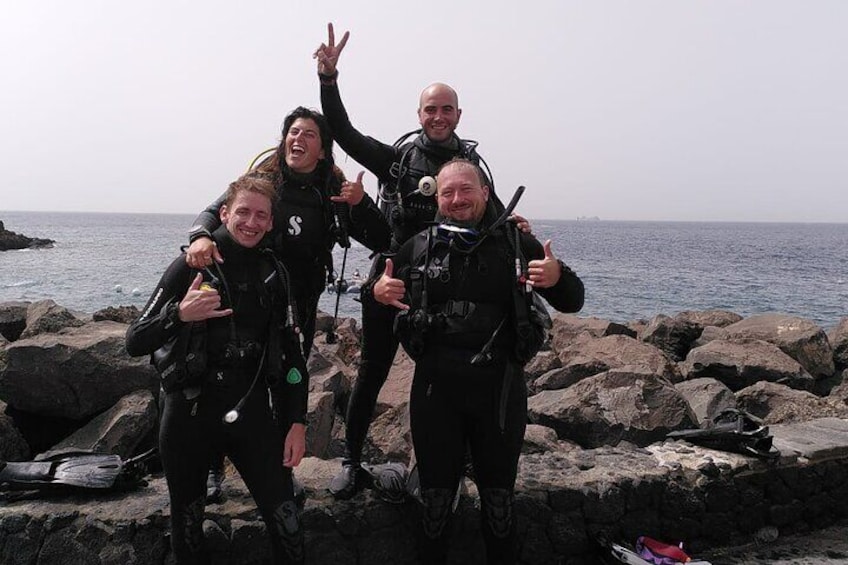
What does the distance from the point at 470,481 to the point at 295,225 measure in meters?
1.93

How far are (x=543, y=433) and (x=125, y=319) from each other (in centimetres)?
841

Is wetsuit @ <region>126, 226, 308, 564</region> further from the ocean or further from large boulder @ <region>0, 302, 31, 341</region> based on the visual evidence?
the ocean

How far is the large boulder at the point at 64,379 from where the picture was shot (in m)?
6.18

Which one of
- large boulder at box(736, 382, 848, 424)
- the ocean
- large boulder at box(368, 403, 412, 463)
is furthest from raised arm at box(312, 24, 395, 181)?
the ocean

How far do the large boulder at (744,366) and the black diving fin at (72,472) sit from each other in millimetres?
10031

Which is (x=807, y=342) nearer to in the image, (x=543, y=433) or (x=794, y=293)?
(x=543, y=433)

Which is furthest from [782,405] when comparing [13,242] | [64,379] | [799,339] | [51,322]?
[13,242]

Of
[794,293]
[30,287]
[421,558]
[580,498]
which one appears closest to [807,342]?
[580,498]

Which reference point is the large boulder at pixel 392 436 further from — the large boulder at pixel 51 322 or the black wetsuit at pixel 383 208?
the large boulder at pixel 51 322

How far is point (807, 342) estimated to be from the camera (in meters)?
13.2

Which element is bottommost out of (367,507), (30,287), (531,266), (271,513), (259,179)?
(30,287)

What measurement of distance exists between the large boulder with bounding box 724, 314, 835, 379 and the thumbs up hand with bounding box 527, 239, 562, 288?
11.7 metres

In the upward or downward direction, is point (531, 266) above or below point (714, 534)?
above

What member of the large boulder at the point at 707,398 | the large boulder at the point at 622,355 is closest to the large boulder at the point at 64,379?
the large boulder at the point at 707,398
